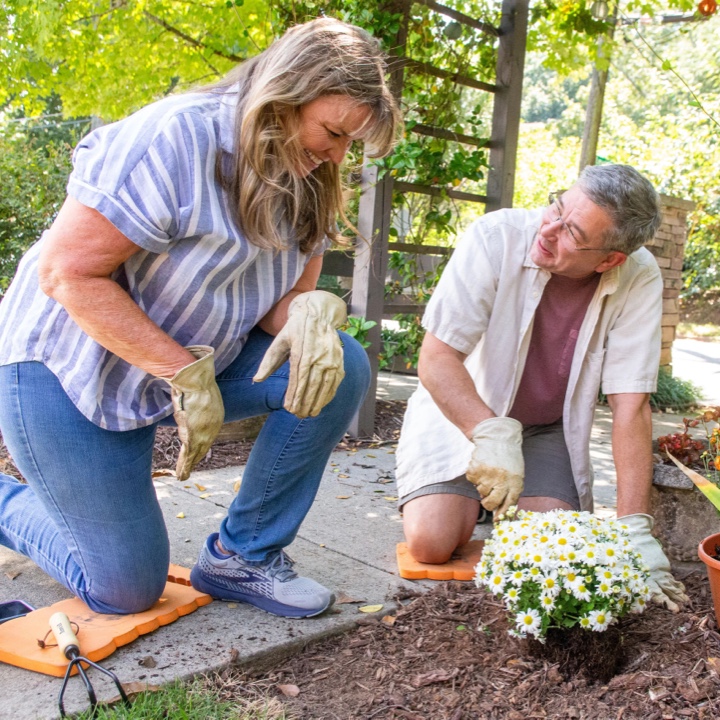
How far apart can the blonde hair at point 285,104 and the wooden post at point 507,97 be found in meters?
2.85

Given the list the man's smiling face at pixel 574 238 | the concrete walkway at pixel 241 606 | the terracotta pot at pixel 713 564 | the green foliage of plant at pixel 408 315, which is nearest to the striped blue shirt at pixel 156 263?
the concrete walkway at pixel 241 606

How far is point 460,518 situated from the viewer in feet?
8.16

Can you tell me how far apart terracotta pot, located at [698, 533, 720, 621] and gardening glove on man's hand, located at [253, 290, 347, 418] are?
3.15 ft

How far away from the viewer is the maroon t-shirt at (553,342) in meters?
2.55

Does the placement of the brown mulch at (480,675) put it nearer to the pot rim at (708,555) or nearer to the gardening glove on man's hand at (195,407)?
the pot rim at (708,555)

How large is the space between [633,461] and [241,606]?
1.18 m

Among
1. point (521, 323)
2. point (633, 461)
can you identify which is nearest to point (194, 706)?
point (633, 461)

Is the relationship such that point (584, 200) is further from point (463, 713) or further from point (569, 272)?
point (463, 713)

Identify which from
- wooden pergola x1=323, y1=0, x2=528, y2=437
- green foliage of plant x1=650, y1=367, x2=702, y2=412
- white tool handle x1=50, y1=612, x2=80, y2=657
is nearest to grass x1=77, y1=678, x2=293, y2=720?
white tool handle x1=50, y1=612, x2=80, y2=657

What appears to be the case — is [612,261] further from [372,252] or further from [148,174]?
[372,252]

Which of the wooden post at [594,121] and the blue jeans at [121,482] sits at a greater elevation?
the wooden post at [594,121]

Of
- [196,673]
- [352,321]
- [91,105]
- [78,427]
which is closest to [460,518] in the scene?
[196,673]

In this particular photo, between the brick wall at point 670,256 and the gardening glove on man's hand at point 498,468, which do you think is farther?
the brick wall at point 670,256

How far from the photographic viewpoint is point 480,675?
1808 mm
